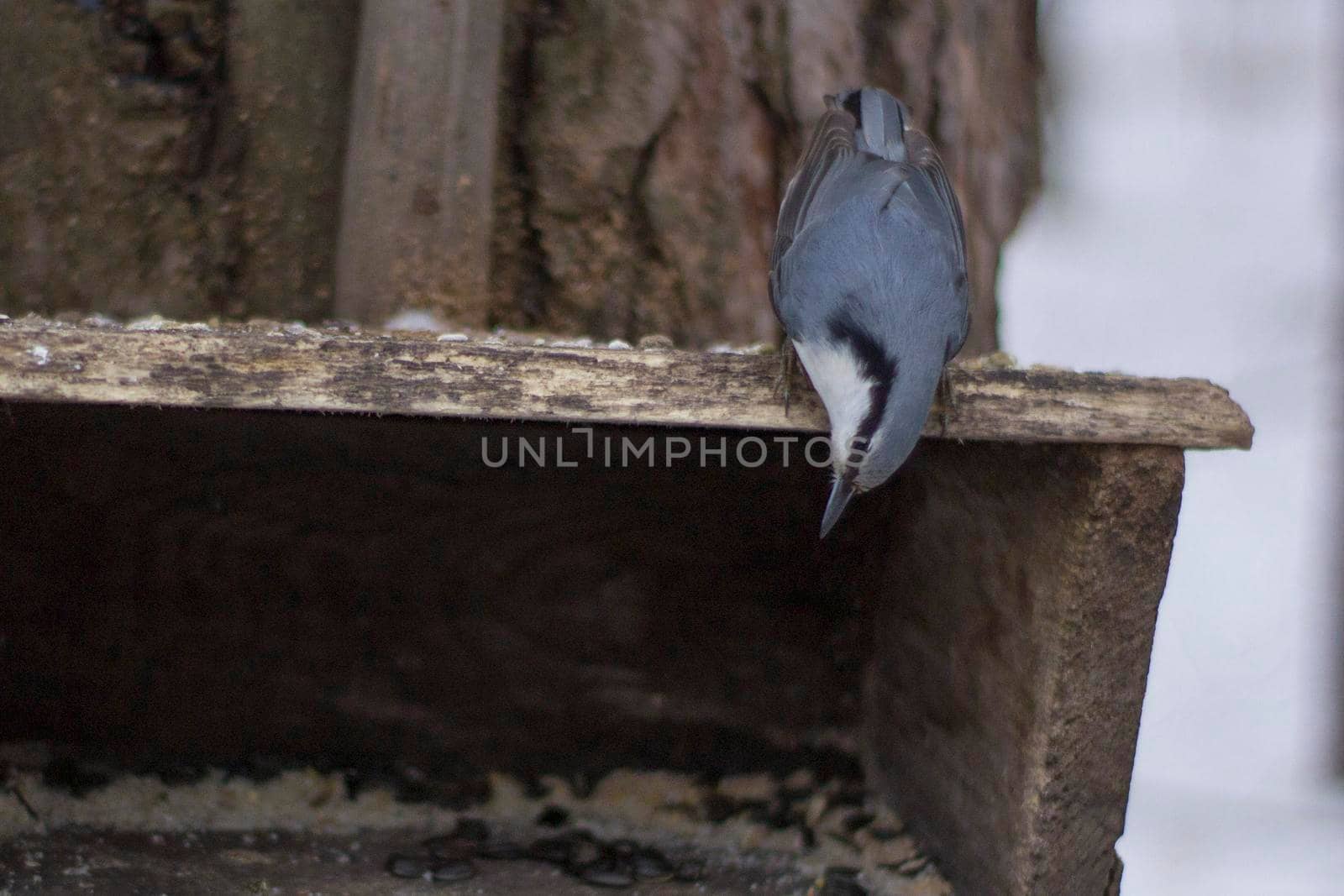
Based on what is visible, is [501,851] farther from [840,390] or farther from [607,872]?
[840,390]

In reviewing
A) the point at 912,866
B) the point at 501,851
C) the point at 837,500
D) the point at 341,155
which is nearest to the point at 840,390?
the point at 837,500

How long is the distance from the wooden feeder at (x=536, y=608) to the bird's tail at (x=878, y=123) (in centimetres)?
38

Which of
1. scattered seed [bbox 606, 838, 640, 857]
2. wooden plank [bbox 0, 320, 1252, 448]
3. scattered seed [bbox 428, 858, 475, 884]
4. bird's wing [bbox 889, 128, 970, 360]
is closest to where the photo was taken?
wooden plank [bbox 0, 320, 1252, 448]

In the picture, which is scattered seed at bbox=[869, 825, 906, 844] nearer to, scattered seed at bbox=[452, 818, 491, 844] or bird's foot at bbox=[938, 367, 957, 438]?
scattered seed at bbox=[452, 818, 491, 844]

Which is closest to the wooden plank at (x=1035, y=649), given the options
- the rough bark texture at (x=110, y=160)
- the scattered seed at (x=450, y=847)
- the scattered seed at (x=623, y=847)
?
the scattered seed at (x=623, y=847)

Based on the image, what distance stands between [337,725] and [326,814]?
13 cm

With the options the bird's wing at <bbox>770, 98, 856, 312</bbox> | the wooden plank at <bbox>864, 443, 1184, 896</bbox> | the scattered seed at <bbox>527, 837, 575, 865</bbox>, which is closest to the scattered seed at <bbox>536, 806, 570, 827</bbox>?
the scattered seed at <bbox>527, 837, 575, 865</bbox>

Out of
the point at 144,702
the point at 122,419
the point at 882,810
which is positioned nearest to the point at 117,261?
the point at 122,419

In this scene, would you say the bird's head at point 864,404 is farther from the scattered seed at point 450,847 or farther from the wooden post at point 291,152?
the wooden post at point 291,152

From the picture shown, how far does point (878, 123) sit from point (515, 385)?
764 mm

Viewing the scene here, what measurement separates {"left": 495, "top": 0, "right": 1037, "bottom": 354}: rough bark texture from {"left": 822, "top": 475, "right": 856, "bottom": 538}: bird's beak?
2.45 ft

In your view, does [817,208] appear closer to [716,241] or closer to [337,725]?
[716,241]

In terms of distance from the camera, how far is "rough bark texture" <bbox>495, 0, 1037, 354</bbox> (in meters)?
2.09

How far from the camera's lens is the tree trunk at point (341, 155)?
2.06m
